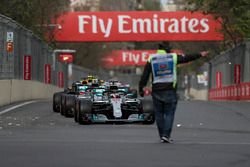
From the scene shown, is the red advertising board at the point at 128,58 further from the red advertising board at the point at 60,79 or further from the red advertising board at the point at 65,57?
the red advertising board at the point at 60,79

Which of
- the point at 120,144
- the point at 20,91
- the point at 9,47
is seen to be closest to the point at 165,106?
the point at 120,144

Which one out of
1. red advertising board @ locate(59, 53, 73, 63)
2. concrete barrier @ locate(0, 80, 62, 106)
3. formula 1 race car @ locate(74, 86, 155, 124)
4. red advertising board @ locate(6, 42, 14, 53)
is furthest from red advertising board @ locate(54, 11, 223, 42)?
formula 1 race car @ locate(74, 86, 155, 124)

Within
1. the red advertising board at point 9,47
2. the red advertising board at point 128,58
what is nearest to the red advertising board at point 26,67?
the red advertising board at point 9,47

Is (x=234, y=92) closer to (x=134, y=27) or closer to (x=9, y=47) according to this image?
(x=134, y=27)

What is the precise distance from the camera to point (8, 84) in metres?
29.5

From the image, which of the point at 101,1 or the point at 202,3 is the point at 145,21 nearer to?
the point at 202,3

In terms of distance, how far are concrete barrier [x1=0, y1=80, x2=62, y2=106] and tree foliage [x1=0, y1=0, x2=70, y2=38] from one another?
6.40 metres

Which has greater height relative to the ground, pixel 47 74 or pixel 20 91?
pixel 47 74

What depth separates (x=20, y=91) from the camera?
33.5 metres

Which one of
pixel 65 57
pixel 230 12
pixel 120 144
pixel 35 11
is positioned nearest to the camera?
pixel 120 144

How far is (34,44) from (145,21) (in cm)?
2278

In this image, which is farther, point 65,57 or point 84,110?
point 65,57

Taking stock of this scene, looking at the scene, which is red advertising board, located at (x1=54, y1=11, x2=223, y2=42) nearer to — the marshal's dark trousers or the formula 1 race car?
the formula 1 race car

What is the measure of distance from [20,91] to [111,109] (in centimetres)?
1413
